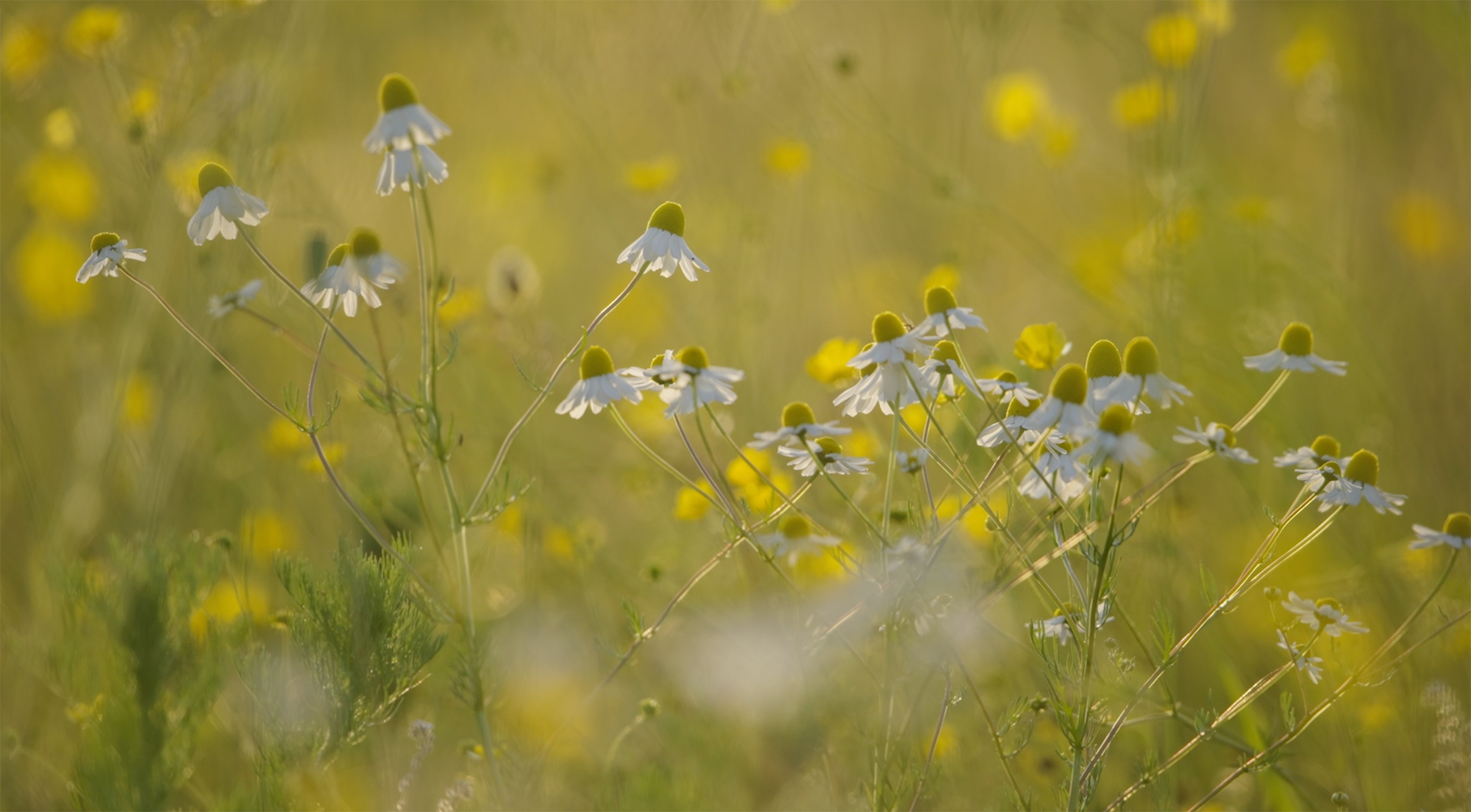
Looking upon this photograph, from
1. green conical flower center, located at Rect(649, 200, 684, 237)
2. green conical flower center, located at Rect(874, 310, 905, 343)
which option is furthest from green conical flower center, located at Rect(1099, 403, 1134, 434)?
green conical flower center, located at Rect(649, 200, 684, 237)

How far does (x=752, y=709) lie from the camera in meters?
2.23

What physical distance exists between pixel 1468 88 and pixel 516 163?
3.72m

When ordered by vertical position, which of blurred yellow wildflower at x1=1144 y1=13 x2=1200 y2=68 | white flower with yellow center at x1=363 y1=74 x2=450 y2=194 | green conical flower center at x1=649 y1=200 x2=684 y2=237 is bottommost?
green conical flower center at x1=649 y1=200 x2=684 y2=237

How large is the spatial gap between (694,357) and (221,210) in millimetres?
714

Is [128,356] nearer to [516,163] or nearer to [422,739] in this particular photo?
[422,739]

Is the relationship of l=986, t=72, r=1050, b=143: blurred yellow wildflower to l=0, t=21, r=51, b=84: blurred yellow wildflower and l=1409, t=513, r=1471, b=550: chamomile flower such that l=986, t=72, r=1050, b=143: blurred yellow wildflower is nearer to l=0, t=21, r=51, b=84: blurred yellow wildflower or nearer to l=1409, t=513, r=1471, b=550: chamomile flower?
l=1409, t=513, r=1471, b=550: chamomile flower

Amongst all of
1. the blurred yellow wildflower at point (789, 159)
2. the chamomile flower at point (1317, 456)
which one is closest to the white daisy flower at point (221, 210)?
the chamomile flower at point (1317, 456)

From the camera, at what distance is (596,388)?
143 centimetres

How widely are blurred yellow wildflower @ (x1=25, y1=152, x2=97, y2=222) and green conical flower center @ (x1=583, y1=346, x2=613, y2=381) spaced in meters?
3.21

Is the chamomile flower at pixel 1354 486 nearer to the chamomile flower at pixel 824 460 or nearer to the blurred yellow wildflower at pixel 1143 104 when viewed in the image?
the chamomile flower at pixel 824 460

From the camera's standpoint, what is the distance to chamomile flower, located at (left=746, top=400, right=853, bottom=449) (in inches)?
55.7

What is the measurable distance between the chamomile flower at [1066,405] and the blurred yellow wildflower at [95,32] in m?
2.76

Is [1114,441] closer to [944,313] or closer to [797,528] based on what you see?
[944,313]

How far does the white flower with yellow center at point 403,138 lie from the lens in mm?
1336
